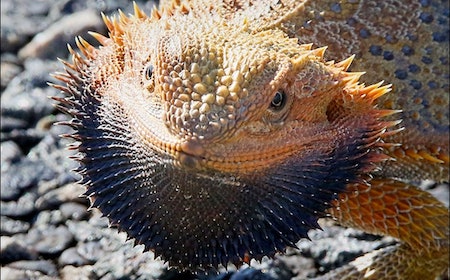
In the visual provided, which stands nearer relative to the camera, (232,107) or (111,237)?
(232,107)

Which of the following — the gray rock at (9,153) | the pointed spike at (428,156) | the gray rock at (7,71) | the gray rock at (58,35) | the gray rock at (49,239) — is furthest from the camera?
the gray rock at (58,35)

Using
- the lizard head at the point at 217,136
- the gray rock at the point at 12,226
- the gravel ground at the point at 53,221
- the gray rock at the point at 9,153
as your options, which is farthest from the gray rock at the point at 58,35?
the lizard head at the point at 217,136

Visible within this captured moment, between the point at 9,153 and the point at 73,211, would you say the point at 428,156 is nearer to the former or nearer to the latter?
the point at 73,211

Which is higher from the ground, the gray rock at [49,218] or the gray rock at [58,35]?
the gray rock at [58,35]

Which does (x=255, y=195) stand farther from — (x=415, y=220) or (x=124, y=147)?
(x=415, y=220)

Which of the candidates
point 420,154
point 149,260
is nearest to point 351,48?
point 420,154

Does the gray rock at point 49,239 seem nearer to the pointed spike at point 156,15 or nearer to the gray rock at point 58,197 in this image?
the gray rock at point 58,197
